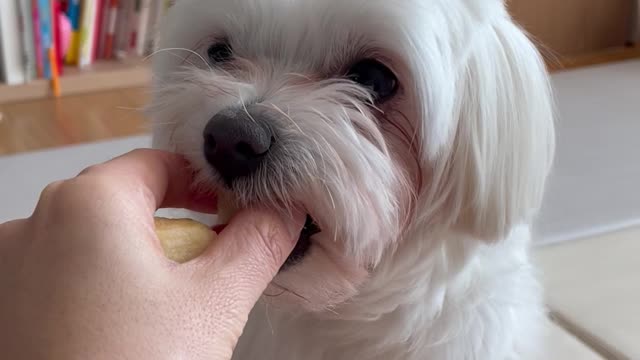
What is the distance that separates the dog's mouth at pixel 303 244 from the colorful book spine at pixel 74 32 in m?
1.93

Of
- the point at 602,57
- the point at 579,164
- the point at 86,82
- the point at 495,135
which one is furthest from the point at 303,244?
the point at 602,57

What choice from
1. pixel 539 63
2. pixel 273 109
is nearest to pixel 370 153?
pixel 273 109

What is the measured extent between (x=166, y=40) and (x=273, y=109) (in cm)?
29

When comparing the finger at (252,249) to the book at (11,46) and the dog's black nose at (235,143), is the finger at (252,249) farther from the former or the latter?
the book at (11,46)

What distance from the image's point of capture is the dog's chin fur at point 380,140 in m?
0.84

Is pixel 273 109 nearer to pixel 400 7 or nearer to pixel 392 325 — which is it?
pixel 400 7

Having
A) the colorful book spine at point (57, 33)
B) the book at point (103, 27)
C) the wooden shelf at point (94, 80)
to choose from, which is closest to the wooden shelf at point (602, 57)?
the wooden shelf at point (94, 80)

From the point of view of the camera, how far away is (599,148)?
1.92m

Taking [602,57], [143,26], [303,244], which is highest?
[303,244]

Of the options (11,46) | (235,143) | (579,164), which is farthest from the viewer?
(11,46)

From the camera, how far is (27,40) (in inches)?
98.8

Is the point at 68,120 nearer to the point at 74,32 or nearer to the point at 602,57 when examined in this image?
the point at 74,32

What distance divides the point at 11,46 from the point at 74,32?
0.20 meters

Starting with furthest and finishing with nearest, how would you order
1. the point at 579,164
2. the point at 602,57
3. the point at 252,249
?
the point at 602,57
the point at 579,164
the point at 252,249
